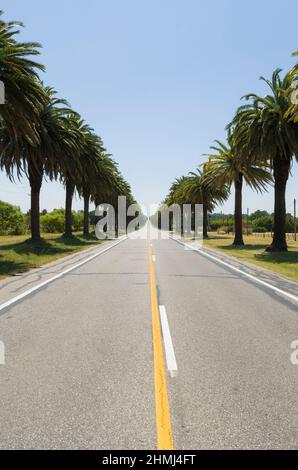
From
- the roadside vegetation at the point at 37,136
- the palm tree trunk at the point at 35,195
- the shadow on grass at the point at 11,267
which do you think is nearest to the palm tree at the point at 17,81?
the roadside vegetation at the point at 37,136

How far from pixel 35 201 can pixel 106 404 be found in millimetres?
28013

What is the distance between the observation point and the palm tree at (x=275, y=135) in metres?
24.1

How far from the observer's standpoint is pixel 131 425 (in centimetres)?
379

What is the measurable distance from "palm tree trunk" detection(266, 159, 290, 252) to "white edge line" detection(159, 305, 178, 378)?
19.3m

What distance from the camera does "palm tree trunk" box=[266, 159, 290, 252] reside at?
26219 mm

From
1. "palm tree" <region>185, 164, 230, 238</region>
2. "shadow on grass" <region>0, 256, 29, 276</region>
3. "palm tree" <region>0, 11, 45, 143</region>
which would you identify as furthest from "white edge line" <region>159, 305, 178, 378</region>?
"palm tree" <region>185, 164, 230, 238</region>

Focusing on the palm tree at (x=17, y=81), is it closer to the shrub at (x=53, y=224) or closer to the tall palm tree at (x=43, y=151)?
the tall palm tree at (x=43, y=151)

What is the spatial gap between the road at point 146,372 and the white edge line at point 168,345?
3 cm

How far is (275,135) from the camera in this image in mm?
24266

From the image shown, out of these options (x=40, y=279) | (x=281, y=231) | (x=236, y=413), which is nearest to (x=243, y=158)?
(x=281, y=231)

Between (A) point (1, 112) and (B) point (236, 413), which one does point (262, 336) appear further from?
(A) point (1, 112)

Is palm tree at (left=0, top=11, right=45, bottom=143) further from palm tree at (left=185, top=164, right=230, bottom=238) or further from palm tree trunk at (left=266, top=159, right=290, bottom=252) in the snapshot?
palm tree at (left=185, top=164, right=230, bottom=238)

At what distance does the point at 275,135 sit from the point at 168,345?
20.7m
